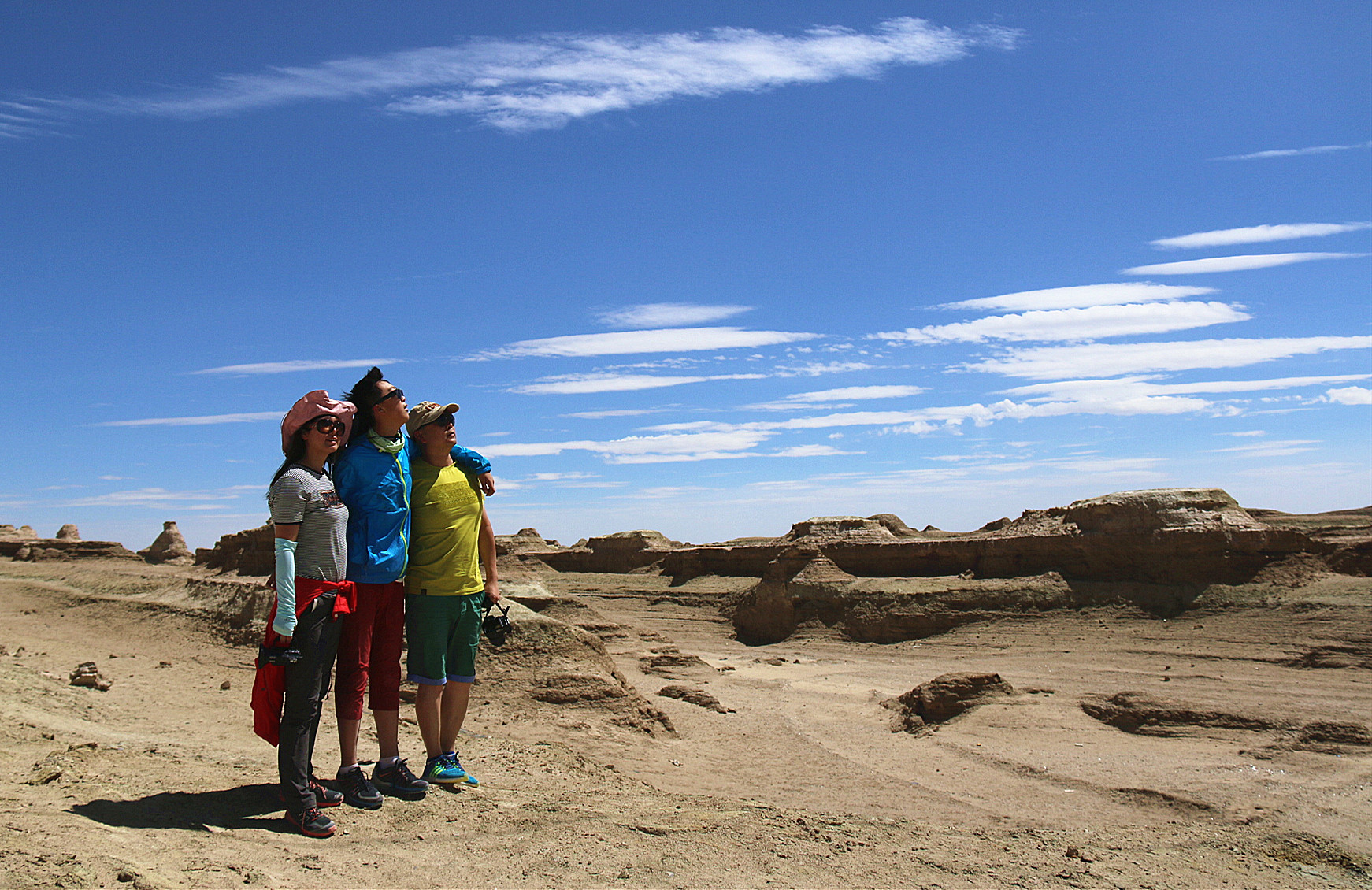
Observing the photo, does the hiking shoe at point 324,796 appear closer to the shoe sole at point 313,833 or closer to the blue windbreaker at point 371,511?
the shoe sole at point 313,833

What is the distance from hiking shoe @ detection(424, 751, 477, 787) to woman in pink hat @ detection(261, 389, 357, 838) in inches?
24.6

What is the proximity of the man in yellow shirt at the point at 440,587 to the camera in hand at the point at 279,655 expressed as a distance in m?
0.86

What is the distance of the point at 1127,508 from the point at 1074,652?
4.77 m

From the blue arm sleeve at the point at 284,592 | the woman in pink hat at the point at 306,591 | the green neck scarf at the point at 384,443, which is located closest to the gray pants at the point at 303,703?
the woman in pink hat at the point at 306,591

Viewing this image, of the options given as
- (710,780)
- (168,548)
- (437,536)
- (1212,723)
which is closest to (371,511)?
(437,536)

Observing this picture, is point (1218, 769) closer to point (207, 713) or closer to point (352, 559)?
point (352, 559)

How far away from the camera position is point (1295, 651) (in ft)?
49.5

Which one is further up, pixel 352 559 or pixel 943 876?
pixel 352 559

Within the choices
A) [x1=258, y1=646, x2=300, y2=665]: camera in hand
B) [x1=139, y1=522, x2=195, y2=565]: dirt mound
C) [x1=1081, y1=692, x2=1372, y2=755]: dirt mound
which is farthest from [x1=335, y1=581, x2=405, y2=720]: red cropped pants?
[x1=139, y1=522, x2=195, y2=565]: dirt mound

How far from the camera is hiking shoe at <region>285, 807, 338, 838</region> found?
3.68 m

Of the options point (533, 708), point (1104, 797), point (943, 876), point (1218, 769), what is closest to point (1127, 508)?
point (1218, 769)

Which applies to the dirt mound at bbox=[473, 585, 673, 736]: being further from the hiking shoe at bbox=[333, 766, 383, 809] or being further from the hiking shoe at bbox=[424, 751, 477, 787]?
the hiking shoe at bbox=[333, 766, 383, 809]

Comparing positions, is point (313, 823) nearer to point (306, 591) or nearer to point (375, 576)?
point (306, 591)

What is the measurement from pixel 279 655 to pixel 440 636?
3.24 ft
